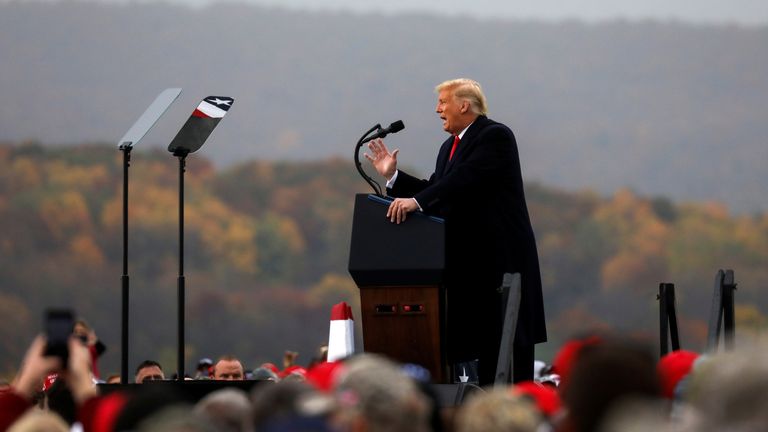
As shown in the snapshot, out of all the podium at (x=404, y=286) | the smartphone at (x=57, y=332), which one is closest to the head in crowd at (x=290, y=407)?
the smartphone at (x=57, y=332)

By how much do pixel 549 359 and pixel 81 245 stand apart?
204 inches

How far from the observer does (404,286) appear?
4.90m

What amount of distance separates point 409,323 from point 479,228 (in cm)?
54

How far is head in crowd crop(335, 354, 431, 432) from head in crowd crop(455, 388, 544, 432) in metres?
0.10

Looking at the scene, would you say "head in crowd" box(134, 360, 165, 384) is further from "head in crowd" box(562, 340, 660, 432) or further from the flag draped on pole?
"head in crowd" box(562, 340, 660, 432)

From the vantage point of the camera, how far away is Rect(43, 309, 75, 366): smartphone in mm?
3129

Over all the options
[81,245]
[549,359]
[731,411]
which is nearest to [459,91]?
[731,411]

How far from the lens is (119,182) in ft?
49.5

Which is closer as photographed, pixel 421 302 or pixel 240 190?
pixel 421 302

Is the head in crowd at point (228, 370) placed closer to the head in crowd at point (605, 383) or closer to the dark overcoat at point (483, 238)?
the dark overcoat at point (483, 238)

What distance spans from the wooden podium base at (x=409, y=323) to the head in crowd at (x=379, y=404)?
240 centimetres

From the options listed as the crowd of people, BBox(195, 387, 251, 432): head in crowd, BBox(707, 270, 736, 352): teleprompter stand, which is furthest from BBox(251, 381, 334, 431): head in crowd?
BBox(707, 270, 736, 352): teleprompter stand

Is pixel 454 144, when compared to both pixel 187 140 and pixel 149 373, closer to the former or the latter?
pixel 187 140

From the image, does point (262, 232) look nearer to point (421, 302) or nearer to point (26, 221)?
point (26, 221)
